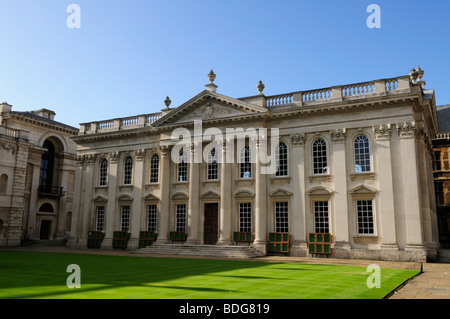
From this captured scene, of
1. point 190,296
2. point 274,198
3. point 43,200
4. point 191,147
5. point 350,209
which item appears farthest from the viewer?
point 43,200

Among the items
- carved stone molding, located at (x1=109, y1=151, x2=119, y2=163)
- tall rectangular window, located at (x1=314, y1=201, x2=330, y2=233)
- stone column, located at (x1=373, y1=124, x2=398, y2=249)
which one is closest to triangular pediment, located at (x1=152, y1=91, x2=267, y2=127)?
carved stone molding, located at (x1=109, y1=151, x2=119, y2=163)

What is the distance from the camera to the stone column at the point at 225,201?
3002cm

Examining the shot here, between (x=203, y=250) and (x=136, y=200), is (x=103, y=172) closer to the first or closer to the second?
(x=136, y=200)

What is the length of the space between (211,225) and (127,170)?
10.3m

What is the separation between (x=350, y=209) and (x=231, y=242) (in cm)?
911

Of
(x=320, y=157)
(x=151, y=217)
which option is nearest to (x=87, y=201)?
(x=151, y=217)

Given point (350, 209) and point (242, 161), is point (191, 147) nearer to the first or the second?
point (242, 161)

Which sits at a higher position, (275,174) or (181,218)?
(275,174)

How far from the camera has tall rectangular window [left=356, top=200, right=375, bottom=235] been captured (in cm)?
2623

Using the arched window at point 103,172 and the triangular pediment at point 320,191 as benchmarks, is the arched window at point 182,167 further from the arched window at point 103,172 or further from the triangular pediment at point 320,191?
the triangular pediment at point 320,191

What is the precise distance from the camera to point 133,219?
3484 centimetres

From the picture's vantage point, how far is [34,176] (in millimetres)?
43562
